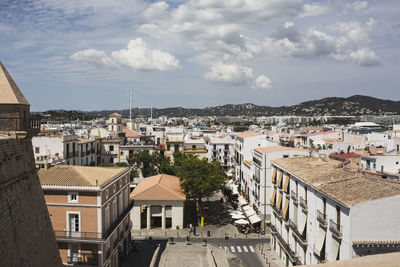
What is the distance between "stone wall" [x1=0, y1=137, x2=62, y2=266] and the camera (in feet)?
44.8

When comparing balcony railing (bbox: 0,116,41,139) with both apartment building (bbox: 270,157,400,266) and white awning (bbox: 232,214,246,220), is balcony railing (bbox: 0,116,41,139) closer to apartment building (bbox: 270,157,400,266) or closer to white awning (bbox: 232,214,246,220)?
apartment building (bbox: 270,157,400,266)

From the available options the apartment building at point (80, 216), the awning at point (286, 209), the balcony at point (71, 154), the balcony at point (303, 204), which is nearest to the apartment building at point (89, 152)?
the balcony at point (71, 154)

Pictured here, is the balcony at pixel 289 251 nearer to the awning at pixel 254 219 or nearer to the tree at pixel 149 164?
the awning at pixel 254 219

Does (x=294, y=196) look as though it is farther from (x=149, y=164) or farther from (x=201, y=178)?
(x=149, y=164)

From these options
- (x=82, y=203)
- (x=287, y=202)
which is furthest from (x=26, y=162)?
(x=287, y=202)

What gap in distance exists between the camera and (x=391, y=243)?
2045cm

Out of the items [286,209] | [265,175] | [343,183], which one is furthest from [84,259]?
[265,175]

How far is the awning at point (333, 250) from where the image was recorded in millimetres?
22406

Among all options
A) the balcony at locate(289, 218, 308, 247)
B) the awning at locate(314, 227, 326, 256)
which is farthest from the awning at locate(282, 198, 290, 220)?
the awning at locate(314, 227, 326, 256)

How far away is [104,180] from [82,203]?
262cm

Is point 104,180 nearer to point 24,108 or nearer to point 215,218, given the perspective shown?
point 24,108

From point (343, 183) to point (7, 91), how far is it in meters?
22.3

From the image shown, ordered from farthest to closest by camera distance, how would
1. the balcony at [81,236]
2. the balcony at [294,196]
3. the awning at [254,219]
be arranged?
the awning at [254,219] → the balcony at [294,196] → the balcony at [81,236]

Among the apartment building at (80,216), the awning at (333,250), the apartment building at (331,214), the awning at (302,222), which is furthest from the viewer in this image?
the awning at (302,222)
